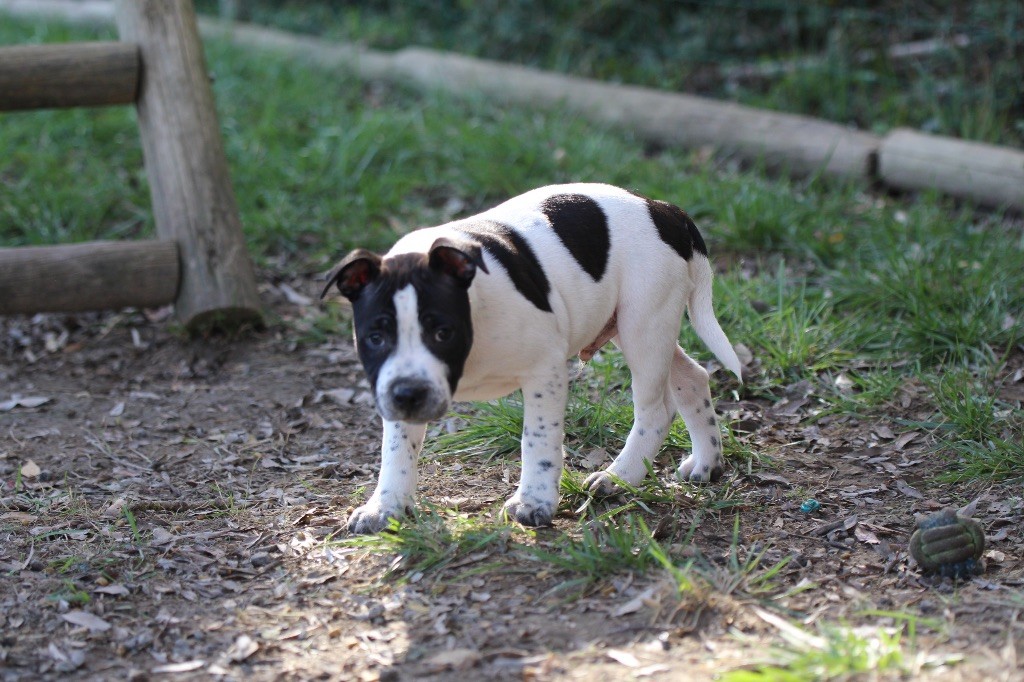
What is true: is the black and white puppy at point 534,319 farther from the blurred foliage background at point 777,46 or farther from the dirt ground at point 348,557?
the blurred foliage background at point 777,46

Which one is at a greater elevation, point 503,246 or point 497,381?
point 503,246

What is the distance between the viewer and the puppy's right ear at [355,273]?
3299 mm

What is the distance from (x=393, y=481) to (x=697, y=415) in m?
1.15

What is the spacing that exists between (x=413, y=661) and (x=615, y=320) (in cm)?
143

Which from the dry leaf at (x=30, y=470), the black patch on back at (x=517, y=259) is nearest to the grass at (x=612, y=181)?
the black patch on back at (x=517, y=259)

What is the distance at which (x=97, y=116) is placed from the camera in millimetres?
7762

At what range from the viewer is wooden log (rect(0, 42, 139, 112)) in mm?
5465

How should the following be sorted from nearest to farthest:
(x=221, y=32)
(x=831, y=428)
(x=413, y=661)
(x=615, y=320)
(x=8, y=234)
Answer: (x=413, y=661), (x=615, y=320), (x=831, y=428), (x=8, y=234), (x=221, y=32)

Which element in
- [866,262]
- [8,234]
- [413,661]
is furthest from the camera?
[8,234]

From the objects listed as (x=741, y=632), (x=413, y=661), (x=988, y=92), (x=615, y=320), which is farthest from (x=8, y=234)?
(x=988, y=92)

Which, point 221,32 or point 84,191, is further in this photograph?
point 221,32

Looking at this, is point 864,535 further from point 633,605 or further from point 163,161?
point 163,161

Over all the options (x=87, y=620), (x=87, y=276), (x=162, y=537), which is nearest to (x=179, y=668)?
(x=87, y=620)

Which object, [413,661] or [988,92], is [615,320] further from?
[988,92]
